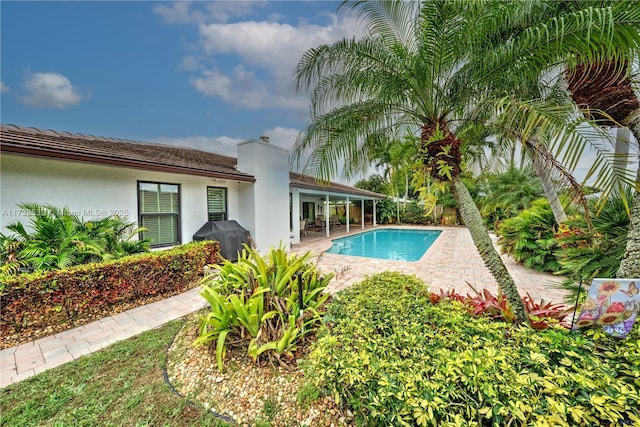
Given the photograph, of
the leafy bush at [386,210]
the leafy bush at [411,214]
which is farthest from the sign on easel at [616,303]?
the leafy bush at [386,210]

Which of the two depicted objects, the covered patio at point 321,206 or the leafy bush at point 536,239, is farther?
the covered patio at point 321,206

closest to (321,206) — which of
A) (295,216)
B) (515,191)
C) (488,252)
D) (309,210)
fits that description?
(309,210)

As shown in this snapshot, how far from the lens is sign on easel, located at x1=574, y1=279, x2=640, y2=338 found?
92.5 inches

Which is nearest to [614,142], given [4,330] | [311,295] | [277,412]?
[311,295]

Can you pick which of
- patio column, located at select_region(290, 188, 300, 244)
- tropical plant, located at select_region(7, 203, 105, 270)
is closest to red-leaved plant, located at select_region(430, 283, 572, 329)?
tropical plant, located at select_region(7, 203, 105, 270)

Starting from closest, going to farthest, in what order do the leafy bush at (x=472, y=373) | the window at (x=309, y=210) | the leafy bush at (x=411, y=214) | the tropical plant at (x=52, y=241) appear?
the leafy bush at (x=472, y=373) → the tropical plant at (x=52, y=241) → the window at (x=309, y=210) → the leafy bush at (x=411, y=214)

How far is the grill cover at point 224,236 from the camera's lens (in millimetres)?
8547

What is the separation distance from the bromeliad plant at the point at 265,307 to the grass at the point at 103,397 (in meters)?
0.67

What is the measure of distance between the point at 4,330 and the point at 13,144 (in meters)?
3.62

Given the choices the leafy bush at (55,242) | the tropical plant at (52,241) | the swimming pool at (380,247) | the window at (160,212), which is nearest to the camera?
the leafy bush at (55,242)

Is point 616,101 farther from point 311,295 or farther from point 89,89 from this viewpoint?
point 89,89

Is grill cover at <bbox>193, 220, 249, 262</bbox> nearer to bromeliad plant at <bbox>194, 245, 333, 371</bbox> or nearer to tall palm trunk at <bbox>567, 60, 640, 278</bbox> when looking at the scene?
bromeliad plant at <bbox>194, 245, 333, 371</bbox>

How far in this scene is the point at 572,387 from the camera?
1.89m

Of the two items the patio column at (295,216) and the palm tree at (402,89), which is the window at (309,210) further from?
the palm tree at (402,89)
